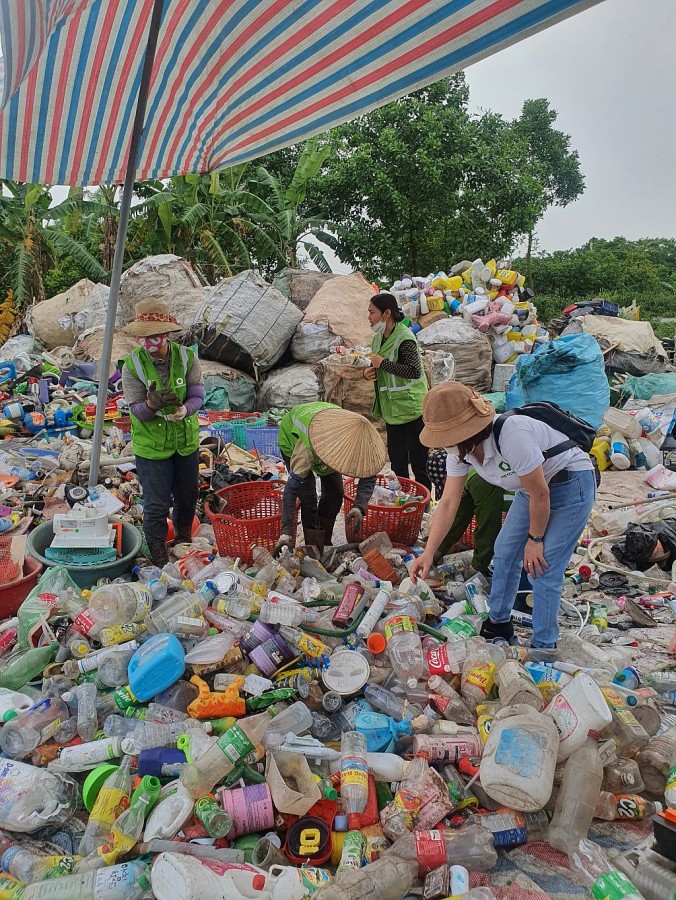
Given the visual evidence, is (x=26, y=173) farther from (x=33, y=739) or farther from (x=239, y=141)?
(x=33, y=739)

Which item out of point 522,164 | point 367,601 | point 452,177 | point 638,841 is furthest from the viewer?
point 522,164

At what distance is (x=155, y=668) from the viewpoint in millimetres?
2682

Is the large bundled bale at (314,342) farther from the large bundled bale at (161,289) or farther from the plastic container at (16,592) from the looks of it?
the plastic container at (16,592)

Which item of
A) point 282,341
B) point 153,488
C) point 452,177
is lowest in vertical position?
point 153,488

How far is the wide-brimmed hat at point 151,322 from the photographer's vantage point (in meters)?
3.95

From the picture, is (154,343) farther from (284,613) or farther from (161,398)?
(284,613)

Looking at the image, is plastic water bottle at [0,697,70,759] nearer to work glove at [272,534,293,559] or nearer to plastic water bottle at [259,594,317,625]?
plastic water bottle at [259,594,317,625]

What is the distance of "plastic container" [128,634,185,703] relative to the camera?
2672 millimetres

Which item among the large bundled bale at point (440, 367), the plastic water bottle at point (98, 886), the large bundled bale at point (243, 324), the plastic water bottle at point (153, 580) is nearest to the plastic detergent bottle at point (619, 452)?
the large bundled bale at point (440, 367)

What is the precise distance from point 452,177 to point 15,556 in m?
14.7

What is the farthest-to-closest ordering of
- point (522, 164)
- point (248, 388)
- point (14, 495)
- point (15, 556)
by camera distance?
point (522, 164)
point (248, 388)
point (14, 495)
point (15, 556)

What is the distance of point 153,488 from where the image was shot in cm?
427

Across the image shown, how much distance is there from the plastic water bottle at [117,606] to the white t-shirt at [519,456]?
1.73 m

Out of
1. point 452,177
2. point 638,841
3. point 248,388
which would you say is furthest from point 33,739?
point 452,177
